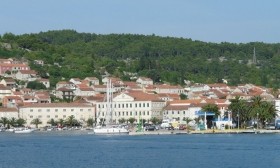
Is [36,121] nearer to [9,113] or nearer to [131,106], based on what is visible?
[9,113]

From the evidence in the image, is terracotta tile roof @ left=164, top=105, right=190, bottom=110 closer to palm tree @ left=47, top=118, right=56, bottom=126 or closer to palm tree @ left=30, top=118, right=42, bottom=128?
palm tree @ left=47, top=118, right=56, bottom=126

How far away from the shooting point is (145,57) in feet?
514

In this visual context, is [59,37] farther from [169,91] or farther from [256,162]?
[256,162]

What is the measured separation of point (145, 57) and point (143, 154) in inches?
4069

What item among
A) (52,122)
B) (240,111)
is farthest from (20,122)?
(240,111)

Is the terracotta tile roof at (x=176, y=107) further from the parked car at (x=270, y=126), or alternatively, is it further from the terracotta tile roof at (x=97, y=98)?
the parked car at (x=270, y=126)

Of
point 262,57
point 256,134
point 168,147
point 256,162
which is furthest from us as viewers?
point 262,57

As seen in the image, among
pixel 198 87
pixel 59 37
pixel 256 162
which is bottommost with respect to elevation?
pixel 256 162

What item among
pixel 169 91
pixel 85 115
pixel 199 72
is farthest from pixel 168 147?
pixel 199 72

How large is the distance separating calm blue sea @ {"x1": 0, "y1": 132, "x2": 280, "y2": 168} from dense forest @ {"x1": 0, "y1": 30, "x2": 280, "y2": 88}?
63317 mm

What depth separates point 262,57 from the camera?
169750 millimetres

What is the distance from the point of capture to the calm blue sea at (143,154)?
4681cm

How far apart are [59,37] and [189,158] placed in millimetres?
127750

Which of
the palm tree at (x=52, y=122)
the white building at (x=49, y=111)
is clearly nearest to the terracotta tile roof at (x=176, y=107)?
the white building at (x=49, y=111)
